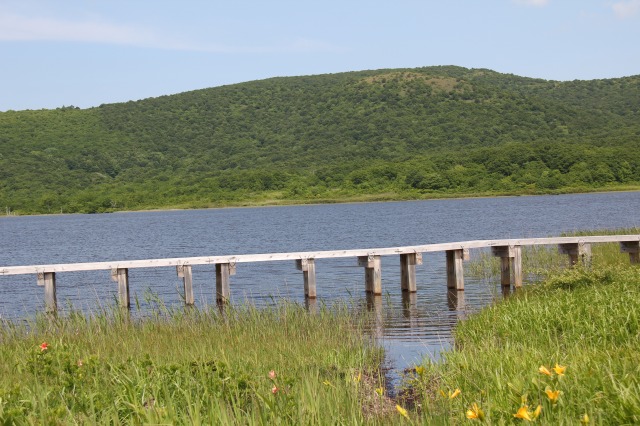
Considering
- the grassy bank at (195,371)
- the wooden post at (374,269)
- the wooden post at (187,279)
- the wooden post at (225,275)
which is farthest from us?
the wooden post at (374,269)

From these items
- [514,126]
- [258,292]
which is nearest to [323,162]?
[514,126]

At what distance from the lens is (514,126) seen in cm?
11938

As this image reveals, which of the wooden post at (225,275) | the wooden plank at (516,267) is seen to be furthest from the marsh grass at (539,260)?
the wooden post at (225,275)

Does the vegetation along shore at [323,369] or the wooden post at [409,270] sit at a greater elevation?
the vegetation along shore at [323,369]

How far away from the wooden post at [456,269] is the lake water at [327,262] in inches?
11.3

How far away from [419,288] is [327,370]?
1390cm

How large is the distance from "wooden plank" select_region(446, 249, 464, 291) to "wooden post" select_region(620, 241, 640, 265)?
4.19 m

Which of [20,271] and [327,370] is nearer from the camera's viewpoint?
[327,370]

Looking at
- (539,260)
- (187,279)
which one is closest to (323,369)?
(187,279)

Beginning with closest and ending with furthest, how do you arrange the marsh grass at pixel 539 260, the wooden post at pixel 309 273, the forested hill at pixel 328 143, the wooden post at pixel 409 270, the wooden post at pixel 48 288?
the wooden post at pixel 48 288 → the wooden post at pixel 309 273 → the wooden post at pixel 409 270 → the marsh grass at pixel 539 260 → the forested hill at pixel 328 143

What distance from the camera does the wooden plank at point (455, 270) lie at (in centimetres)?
2045

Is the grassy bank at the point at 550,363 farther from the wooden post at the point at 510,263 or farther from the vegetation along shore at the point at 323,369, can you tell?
the wooden post at the point at 510,263

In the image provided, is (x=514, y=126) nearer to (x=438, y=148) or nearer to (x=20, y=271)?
(x=438, y=148)

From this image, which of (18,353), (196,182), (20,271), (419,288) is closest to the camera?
(18,353)
